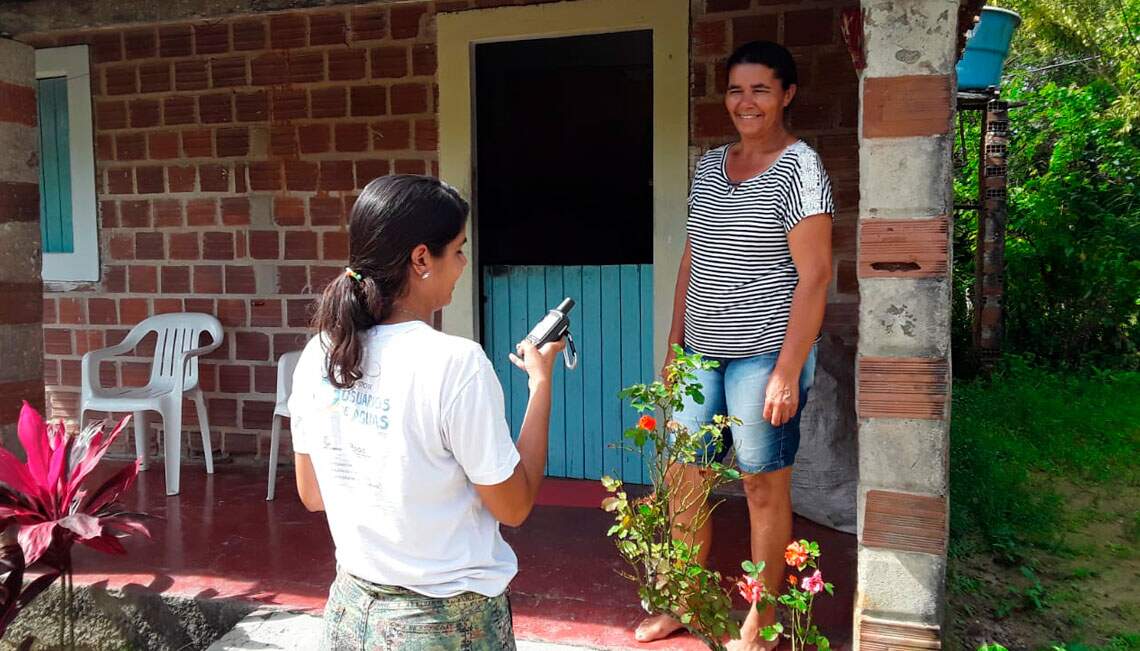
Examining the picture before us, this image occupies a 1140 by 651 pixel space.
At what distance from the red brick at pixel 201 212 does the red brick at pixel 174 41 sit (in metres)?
0.79

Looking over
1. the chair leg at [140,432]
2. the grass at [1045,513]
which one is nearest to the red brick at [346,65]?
the chair leg at [140,432]

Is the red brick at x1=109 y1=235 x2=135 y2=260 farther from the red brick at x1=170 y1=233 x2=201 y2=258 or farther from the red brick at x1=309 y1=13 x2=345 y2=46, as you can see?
the red brick at x1=309 y1=13 x2=345 y2=46

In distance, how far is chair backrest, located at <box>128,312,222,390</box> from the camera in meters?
5.02

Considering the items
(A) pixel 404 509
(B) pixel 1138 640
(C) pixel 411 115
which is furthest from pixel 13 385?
(B) pixel 1138 640

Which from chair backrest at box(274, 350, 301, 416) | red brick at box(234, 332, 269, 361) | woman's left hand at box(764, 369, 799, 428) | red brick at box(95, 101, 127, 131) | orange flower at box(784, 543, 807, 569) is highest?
red brick at box(95, 101, 127, 131)

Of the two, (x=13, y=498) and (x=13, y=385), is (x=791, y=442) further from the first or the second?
(x=13, y=385)

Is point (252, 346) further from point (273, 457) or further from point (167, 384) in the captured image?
point (273, 457)

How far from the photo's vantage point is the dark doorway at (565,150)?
448 cm

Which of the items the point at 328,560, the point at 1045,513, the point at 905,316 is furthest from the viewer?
the point at 1045,513

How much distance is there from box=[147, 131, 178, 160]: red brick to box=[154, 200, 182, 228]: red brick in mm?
250

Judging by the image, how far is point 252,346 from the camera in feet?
16.8

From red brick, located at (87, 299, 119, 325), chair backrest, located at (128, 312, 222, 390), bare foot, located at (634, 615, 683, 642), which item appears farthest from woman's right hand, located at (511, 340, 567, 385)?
red brick, located at (87, 299, 119, 325)

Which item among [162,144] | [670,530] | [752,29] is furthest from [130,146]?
[670,530]

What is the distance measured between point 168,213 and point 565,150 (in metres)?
2.27
